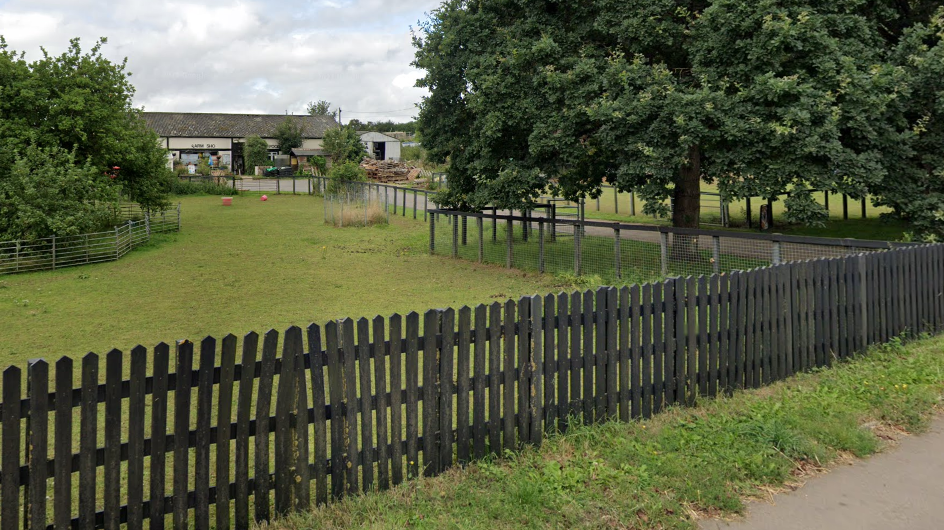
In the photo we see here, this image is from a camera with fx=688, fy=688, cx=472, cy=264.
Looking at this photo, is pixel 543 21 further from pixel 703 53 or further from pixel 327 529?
pixel 327 529

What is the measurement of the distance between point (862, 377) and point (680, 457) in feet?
9.95

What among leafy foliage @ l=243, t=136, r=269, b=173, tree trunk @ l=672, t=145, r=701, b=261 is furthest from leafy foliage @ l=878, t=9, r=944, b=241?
leafy foliage @ l=243, t=136, r=269, b=173

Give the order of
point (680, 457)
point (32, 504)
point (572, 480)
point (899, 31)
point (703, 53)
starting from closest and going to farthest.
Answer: point (32, 504)
point (572, 480)
point (680, 457)
point (703, 53)
point (899, 31)

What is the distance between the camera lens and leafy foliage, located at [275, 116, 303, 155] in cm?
7050

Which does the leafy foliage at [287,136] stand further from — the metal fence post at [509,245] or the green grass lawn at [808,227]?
the metal fence post at [509,245]

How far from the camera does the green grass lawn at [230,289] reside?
11055 millimetres

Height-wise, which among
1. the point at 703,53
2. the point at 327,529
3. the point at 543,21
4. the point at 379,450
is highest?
the point at 543,21

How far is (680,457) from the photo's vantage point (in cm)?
508

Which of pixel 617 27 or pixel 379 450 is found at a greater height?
pixel 617 27

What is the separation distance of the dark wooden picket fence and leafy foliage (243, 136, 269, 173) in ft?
201

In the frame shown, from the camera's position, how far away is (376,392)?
4.81m

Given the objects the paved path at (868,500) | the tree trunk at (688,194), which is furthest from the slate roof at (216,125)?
the paved path at (868,500)

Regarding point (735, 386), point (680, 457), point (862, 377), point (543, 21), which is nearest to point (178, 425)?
point (680, 457)

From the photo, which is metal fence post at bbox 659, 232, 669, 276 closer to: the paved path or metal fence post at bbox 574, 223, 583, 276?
metal fence post at bbox 574, 223, 583, 276
